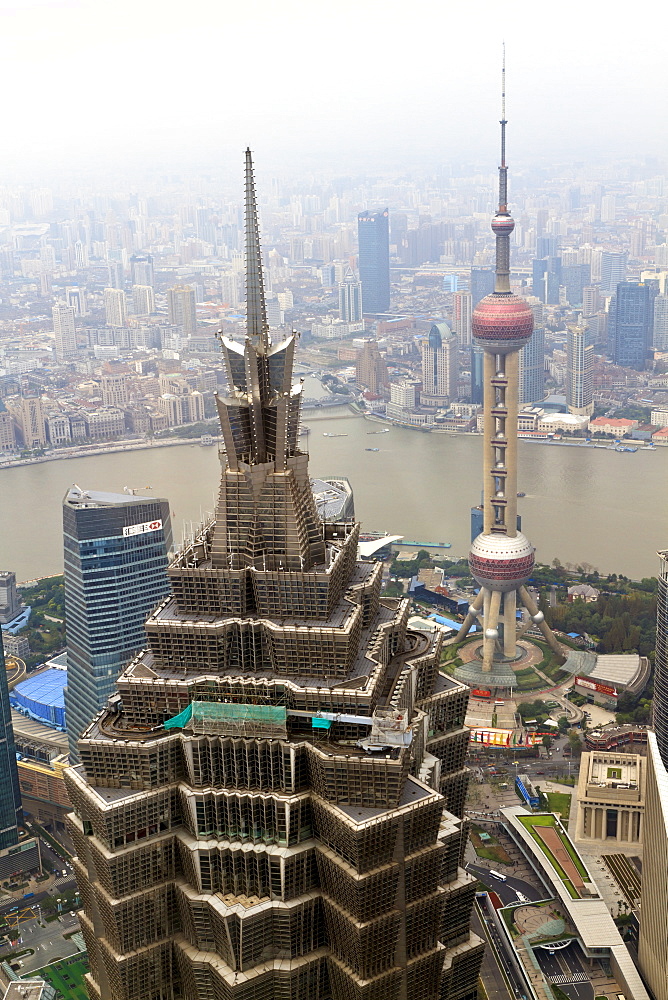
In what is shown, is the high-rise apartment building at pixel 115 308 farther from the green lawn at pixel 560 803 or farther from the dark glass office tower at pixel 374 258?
the green lawn at pixel 560 803

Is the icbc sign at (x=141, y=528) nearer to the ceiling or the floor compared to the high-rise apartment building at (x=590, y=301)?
nearer to the floor

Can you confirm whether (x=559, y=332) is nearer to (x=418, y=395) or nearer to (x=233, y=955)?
(x=418, y=395)

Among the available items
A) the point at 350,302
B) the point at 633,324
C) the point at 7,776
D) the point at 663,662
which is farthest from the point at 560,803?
the point at 350,302

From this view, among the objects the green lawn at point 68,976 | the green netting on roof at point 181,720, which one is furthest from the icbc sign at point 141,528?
the green netting on roof at point 181,720

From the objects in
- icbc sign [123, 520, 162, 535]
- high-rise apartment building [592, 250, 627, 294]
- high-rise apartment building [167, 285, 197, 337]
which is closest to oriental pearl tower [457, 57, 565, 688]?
icbc sign [123, 520, 162, 535]

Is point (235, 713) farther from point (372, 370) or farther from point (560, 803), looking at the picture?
point (372, 370)

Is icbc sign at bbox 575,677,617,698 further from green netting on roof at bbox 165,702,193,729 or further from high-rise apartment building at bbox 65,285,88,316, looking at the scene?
high-rise apartment building at bbox 65,285,88,316

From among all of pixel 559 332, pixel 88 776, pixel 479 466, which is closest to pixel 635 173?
pixel 559 332
